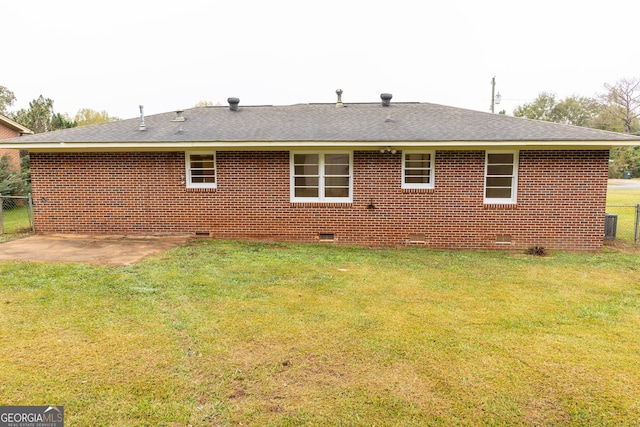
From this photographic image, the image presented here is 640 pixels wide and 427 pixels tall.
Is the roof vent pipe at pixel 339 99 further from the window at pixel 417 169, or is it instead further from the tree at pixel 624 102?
the tree at pixel 624 102

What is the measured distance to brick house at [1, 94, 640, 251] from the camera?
903 cm

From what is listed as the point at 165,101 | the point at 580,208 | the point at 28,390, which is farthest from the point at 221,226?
the point at 165,101

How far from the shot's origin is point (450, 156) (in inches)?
362

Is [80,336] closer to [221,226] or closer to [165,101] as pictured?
[221,226]

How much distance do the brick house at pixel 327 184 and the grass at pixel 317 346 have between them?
2811 mm

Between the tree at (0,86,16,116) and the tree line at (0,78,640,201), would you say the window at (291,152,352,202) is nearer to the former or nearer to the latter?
the tree line at (0,78,640,201)

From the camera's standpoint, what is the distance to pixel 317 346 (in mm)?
3871

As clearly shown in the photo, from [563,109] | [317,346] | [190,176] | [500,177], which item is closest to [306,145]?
[190,176]

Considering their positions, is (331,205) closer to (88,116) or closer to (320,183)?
(320,183)

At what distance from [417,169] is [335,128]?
245cm

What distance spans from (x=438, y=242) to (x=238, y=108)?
26.4 ft

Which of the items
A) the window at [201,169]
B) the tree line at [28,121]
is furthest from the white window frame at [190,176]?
the tree line at [28,121]

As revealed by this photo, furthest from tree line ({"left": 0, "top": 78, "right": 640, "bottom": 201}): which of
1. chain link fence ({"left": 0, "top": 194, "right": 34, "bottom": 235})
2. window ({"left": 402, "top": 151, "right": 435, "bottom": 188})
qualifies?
window ({"left": 402, "top": 151, "right": 435, "bottom": 188})

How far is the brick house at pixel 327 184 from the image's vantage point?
903 centimetres
